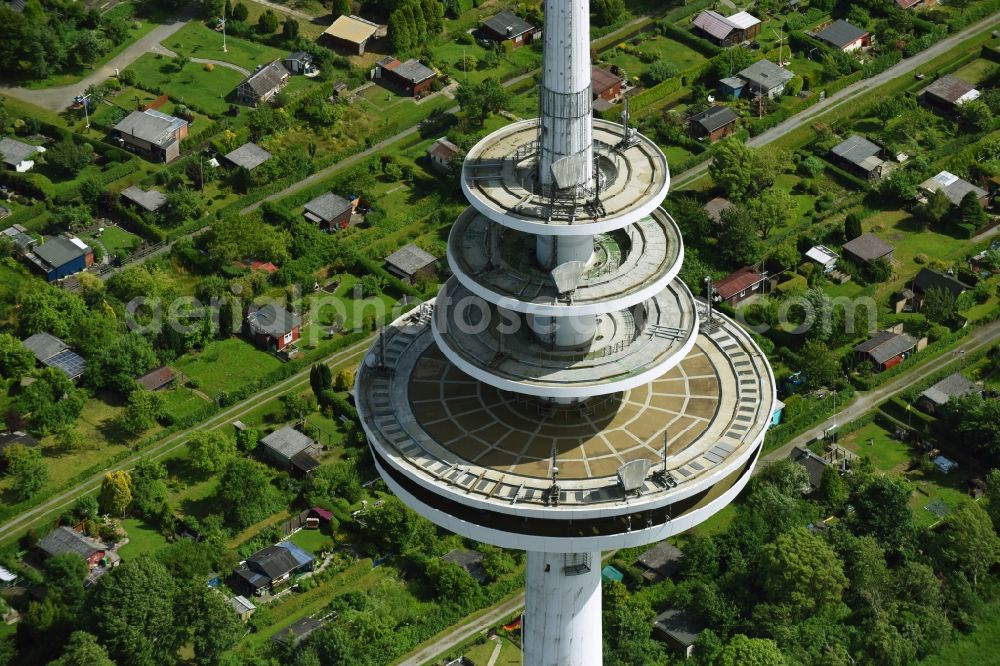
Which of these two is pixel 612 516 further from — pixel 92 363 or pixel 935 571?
pixel 92 363

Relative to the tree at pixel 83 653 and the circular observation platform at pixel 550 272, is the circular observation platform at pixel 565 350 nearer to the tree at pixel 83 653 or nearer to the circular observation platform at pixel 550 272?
the circular observation platform at pixel 550 272

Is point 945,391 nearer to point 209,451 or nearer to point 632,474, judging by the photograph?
point 209,451

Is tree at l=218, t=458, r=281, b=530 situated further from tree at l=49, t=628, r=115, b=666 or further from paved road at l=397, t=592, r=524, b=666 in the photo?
paved road at l=397, t=592, r=524, b=666

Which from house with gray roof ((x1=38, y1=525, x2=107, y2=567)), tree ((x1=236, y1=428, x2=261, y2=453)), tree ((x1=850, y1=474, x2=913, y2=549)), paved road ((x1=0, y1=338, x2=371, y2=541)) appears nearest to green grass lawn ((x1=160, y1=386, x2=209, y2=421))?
paved road ((x1=0, y1=338, x2=371, y2=541))

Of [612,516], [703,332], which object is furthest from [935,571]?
[612,516]

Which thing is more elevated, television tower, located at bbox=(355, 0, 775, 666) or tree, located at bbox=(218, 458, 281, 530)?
television tower, located at bbox=(355, 0, 775, 666)

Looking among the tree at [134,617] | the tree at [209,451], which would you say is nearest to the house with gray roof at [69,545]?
the tree at [134,617]
